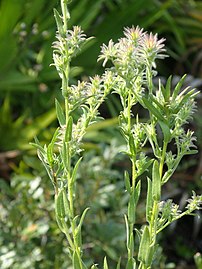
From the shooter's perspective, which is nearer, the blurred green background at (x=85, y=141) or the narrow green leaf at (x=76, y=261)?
the narrow green leaf at (x=76, y=261)

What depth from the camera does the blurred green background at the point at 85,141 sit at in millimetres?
2111

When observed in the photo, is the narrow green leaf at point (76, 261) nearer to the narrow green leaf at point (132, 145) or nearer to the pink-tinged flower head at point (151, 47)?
the narrow green leaf at point (132, 145)

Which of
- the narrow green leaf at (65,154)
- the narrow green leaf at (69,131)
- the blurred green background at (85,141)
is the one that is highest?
the narrow green leaf at (69,131)

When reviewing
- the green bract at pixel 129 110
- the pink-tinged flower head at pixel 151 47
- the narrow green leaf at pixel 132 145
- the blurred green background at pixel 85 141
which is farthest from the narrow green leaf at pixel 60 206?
the blurred green background at pixel 85 141

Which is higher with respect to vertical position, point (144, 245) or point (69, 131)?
point (69, 131)

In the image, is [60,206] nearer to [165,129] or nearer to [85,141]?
[165,129]

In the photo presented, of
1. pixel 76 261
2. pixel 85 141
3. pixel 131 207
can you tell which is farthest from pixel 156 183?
pixel 85 141

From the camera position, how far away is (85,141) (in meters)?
2.75

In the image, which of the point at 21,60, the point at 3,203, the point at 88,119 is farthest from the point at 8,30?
the point at 88,119

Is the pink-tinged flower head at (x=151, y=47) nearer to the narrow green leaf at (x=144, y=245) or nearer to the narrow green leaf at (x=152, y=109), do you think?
the narrow green leaf at (x=152, y=109)

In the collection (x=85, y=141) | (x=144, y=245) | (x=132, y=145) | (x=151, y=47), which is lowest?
(x=85, y=141)

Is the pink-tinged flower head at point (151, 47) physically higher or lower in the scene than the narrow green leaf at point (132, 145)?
higher

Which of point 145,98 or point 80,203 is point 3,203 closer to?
point 80,203

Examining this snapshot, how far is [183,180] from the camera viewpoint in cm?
297
